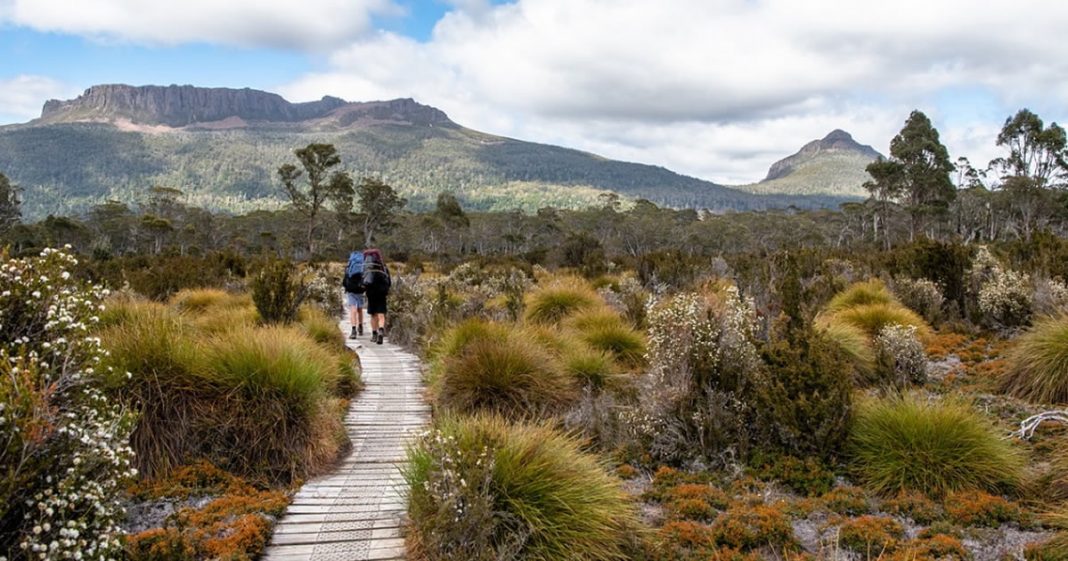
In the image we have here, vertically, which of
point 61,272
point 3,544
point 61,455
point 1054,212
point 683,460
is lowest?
point 683,460

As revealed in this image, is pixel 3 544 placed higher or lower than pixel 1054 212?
lower

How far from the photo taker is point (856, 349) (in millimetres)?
8727

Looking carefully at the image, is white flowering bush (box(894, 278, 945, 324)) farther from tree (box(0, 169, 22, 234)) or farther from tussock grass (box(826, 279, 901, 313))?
tree (box(0, 169, 22, 234))

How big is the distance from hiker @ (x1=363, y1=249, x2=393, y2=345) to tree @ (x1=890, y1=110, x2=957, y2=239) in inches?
1499

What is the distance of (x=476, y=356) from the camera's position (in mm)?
7246

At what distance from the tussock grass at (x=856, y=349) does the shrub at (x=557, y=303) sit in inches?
183

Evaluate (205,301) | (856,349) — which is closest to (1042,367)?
(856,349)

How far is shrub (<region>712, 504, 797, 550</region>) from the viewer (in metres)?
4.54

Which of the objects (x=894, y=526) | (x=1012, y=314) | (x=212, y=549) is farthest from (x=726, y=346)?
(x=1012, y=314)

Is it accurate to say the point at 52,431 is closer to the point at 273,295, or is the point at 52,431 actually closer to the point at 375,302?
the point at 273,295

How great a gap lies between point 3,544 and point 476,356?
15.6 feet

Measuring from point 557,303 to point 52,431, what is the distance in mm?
10117

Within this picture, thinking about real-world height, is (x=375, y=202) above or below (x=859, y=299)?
above

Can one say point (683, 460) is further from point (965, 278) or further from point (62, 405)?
point (965, 278)
